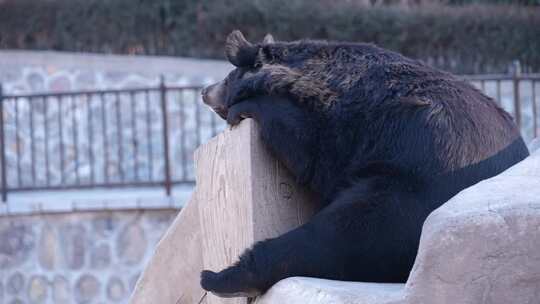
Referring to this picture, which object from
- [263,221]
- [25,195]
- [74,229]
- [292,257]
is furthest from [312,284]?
[25,195]

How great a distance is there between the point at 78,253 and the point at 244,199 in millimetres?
6024

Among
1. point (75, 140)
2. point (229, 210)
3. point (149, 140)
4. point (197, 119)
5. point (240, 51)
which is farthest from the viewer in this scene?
point (149, 140)

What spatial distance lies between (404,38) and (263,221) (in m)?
8.90

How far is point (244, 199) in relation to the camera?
96.6 inches

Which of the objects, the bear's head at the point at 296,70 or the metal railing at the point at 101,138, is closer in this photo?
the bear's head at the point at 296,70

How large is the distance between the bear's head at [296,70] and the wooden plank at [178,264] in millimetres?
341

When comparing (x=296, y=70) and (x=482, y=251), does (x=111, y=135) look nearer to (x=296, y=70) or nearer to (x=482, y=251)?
(x=296, y=70)

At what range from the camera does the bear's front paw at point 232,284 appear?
7.61 ft

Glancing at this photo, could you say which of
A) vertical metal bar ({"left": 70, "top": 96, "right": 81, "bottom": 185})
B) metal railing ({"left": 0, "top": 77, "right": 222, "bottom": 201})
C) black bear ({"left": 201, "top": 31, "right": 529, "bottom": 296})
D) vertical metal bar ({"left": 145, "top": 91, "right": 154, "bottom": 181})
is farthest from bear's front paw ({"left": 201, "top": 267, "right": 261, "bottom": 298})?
metal railing ({"left": 0, "top": 77, "right": 222, "bottom": 201})

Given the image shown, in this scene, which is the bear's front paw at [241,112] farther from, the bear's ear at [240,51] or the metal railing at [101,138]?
the metal railing at [101,138]

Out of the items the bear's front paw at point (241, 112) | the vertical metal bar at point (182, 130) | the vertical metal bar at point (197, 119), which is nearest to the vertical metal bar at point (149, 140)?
the vertical metal bar at point (182, 130)

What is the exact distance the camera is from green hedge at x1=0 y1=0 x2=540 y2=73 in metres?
11.1

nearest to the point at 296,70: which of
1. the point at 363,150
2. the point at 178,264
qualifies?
the point at 363,150

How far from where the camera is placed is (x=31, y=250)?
8234 millimetres
